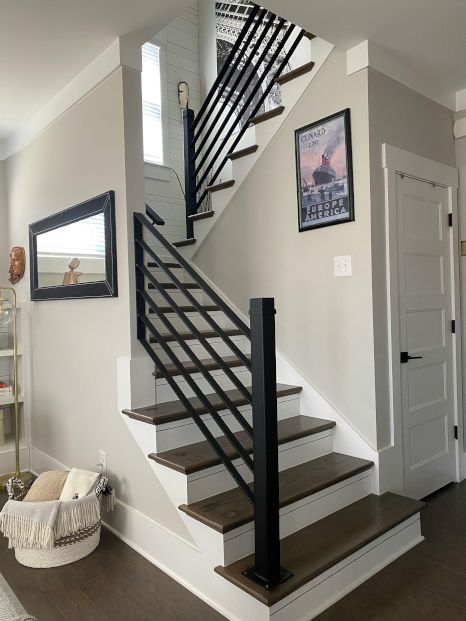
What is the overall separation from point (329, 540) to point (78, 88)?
2.93 m

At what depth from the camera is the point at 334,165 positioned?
2.73m

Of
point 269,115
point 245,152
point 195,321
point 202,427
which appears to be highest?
point 269,115

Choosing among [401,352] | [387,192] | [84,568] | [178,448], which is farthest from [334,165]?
[84,568]

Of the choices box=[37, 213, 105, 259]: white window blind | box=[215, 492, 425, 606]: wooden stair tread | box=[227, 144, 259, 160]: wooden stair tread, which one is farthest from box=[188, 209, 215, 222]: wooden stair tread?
box=[215, 492, 425, 606]: wooden stair tread

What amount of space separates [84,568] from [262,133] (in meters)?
2.79

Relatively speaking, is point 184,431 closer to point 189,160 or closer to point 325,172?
point 325,172

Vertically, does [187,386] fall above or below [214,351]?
below

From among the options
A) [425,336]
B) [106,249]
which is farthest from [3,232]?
[425,336]

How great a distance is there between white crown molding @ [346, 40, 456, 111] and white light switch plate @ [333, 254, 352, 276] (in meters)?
1.03

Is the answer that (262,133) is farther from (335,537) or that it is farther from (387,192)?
(335,537)

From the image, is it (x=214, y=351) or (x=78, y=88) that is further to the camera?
(x=78, y=88)

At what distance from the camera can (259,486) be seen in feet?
6.17

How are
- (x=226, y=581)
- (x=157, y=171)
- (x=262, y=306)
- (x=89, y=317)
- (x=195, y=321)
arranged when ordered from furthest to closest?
(x=157, y=171)
(x=195, y=321)
(x=89, y=317)
(x=226, y=581)
(x=262, y=306)

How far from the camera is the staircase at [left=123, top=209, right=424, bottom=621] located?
187cm
